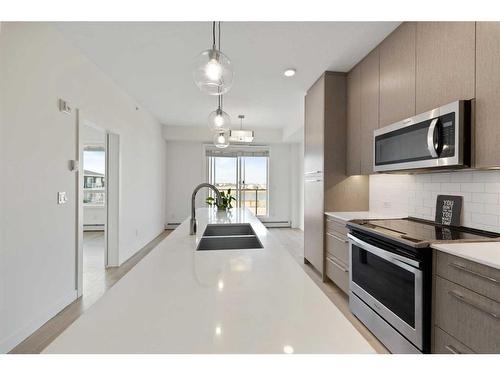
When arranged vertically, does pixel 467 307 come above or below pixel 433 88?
below

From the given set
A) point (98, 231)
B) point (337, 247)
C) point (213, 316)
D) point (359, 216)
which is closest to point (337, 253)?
point (337, 247)

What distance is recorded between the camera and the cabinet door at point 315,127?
322cm

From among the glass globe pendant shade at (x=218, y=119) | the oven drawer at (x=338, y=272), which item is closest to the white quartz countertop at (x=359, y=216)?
the oven drawer at (x=338, y=272)

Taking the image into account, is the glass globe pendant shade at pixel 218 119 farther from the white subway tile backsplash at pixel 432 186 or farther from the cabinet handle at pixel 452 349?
the cabinet handle at pixel 452 349

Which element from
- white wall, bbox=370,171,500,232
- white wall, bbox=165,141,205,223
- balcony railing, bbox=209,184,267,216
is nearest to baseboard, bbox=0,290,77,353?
white wall, bbox=370,171,500,232

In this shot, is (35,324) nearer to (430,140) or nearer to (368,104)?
(430,140)

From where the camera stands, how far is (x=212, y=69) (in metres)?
1.46

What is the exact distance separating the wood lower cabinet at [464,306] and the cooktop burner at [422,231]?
0.17 metres

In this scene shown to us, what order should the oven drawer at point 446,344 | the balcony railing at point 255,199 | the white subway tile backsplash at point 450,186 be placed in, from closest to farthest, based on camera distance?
the oven drawer at point 446,344, the white subway tile backsplash at point 450,186, the balcony railing at point 255,199

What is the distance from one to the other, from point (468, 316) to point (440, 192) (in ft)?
3.88
